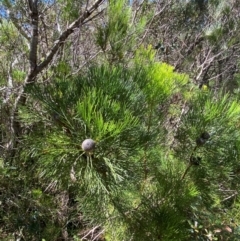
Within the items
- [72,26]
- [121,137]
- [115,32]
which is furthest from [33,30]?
[121,137]

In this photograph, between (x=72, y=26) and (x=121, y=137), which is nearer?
(x=121, y=137)

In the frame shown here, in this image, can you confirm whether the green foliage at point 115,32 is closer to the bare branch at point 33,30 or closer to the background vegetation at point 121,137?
the background vegetation at point 121,137

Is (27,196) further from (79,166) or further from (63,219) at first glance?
(79,166)

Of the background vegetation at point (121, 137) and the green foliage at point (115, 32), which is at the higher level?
the green foliage at point (115, 32)

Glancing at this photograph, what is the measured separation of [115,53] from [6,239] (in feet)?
3.57

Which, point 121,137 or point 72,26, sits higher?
point 72,26

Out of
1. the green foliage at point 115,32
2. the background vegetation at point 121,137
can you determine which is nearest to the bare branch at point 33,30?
the background vegetation at point 121,137

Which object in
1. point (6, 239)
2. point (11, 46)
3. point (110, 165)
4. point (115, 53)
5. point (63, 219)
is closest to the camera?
point (110, 165)

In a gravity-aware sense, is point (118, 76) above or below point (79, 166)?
above

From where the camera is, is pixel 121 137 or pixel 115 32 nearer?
pixel 121 137

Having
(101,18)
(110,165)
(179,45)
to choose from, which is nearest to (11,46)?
(101,18)

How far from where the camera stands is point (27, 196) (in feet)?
5.07

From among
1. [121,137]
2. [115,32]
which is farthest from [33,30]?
[121,137]

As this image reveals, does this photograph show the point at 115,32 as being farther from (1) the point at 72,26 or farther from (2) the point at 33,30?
(2) the point at 33,30
